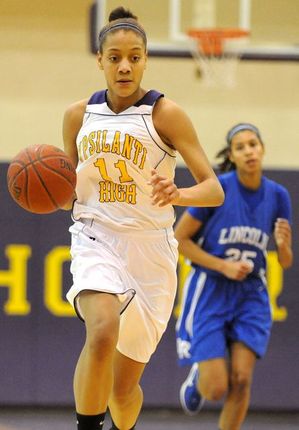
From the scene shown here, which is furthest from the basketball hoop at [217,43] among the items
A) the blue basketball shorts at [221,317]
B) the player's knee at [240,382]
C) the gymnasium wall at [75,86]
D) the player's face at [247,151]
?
the player's knee at [240,382]

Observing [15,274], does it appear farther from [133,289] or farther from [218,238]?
[133,289]

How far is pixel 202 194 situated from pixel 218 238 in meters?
1.82

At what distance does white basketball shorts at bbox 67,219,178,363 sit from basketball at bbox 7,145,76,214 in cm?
21

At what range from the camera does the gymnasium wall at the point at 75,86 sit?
10406mm

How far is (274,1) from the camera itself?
10.1 m

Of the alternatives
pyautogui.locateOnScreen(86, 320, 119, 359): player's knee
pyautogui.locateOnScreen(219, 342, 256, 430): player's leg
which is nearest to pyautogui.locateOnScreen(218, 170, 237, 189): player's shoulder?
pyautogui.locateOnScreen(219, 342, 256, 430): player's leg

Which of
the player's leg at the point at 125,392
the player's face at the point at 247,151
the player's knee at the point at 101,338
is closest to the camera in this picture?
the player's knee at the point at 101,338

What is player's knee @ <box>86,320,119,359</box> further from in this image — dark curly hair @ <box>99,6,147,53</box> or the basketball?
dark curly hair @ <box>99,6,147,53</box>

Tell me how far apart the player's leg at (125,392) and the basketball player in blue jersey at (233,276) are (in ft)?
3.79

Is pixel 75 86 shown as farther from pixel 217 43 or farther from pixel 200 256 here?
pixel 200 256

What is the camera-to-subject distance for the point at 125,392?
4.50 meters

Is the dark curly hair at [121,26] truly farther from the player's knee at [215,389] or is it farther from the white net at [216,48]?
the white net at [216,48]

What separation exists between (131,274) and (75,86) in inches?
251

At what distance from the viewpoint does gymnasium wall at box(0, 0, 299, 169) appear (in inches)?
410
